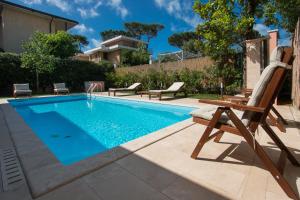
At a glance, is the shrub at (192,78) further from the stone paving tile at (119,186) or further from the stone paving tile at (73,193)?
the stone paving tile at (73,193)

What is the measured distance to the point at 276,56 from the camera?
6.88 feet

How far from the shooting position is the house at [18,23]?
15.8m

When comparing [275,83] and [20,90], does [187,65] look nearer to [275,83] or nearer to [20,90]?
[20,90]

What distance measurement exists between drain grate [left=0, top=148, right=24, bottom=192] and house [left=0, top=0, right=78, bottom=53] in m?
17.4

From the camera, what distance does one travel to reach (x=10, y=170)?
2293mm

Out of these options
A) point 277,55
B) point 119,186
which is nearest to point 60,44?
point 119,186

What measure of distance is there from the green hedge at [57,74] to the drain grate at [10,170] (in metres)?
11.6

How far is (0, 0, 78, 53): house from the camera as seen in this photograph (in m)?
15.8

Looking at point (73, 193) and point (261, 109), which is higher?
point (261, 109)

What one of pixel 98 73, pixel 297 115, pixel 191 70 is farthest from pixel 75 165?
pixel 98 73

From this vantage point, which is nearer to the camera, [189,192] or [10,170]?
[189,192]

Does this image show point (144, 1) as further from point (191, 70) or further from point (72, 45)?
point (191, 70)

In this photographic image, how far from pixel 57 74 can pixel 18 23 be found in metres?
6.86

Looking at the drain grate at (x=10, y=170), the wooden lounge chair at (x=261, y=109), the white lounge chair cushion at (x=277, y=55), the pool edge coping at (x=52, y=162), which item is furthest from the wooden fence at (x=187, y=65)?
the drain grate at (x=10, y=170)
